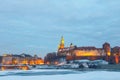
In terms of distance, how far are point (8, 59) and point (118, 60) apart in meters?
65.7

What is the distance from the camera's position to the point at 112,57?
19775 centimetres

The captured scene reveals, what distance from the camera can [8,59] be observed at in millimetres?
196875

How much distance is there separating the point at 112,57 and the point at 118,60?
7.63m

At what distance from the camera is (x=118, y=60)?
191 meters

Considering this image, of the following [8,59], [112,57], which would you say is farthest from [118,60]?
[8,59]

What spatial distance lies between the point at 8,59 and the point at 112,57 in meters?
63.1

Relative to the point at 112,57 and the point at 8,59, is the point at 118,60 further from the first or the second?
the point at 8,59
